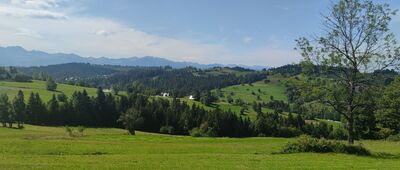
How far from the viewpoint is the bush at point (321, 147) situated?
33.0 metres

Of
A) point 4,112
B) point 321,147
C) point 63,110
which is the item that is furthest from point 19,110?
point 321,147

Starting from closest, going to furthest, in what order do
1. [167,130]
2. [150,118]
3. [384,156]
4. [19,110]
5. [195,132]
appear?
[384,156] < [195,132] < [19,110] < [167,130] < [150,118]

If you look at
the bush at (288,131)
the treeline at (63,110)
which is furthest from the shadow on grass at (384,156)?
the treeline at (63,110)

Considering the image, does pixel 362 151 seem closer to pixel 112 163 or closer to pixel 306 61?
pixel 306 61

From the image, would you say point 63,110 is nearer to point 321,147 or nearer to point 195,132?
point 195,132

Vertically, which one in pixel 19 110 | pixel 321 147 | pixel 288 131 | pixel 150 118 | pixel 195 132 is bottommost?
pixel 288 131

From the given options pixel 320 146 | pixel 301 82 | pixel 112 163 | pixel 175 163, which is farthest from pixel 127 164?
pixel 301 82

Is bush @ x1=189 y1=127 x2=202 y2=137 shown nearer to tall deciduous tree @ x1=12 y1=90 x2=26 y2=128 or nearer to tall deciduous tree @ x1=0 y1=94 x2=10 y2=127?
tall deciduous tree @ x1=12 y1=90 x2=26 y2=128

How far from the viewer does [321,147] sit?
33.3 m

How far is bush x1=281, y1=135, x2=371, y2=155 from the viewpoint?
32969 millimetres

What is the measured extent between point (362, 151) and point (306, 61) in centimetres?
885

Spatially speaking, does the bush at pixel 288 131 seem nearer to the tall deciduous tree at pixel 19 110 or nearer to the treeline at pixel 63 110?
the treeline at pixel 63 110

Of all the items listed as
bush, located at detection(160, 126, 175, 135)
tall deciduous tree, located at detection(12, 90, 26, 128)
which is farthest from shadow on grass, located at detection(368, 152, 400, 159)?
tall deciduous tree, located at detection(12, 90, 26, 128)

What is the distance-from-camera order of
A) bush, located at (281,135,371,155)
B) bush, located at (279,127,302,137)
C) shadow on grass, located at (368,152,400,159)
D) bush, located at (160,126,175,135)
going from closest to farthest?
shadow on grass, located at (368,152,400,159), bush, located at (281,135,371,155), bush, located at (160,126,175,135), bush, located at (279,127,302,137)
